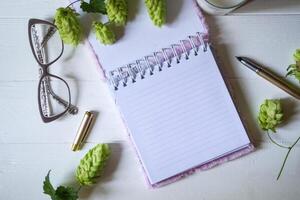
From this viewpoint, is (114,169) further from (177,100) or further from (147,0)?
(147,0)

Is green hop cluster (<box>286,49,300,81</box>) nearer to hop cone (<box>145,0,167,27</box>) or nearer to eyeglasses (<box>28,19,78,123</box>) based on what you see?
hop cone (<box>145,0,167,27</box>)

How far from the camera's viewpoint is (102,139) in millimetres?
668

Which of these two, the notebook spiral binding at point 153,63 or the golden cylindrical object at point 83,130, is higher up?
the notebook spiral binding at point 153,63

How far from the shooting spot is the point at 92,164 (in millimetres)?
643

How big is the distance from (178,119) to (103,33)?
0.17m

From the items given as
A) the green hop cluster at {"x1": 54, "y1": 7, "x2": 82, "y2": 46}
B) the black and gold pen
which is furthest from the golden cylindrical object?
the black and gold pen

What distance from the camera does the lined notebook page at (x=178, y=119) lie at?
2.16ft

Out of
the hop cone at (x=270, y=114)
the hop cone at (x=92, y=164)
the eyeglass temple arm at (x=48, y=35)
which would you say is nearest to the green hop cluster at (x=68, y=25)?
Result: the eyeglass temple arm at (x=48, y=35)

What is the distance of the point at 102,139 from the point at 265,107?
248 millimetres

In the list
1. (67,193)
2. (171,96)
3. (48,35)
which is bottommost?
(67,193)

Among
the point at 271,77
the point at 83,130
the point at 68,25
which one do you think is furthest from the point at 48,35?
the point at 271,77

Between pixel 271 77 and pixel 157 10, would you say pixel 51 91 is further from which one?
pixel 271 77

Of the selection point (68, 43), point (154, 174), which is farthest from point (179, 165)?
point (68, 43)

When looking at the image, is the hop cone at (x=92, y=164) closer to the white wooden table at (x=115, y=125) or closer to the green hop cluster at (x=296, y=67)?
the white wooden table at (x=115, y=125)
